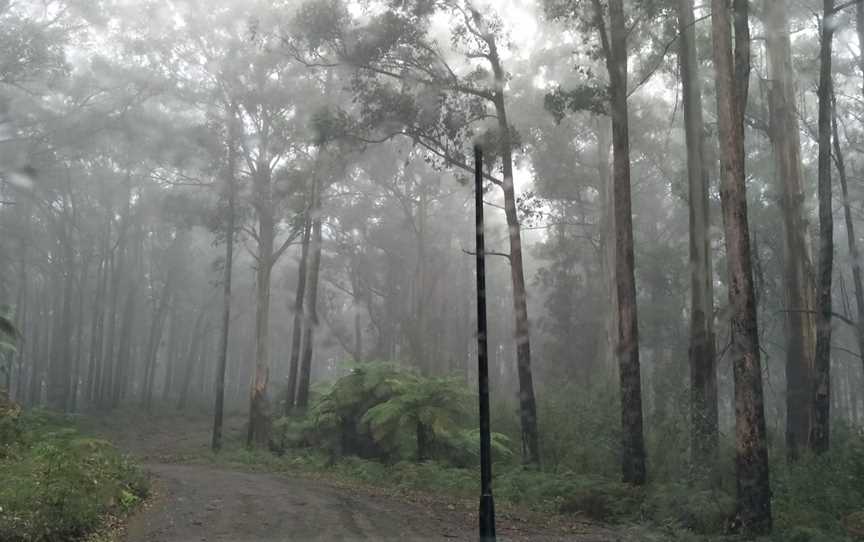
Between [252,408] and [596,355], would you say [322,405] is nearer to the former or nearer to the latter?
[252,408]

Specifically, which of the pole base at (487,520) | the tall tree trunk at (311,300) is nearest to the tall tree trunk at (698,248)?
the pole base at (487,520)

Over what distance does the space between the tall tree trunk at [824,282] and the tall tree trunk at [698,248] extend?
197cm

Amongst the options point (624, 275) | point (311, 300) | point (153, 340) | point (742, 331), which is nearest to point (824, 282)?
point (624, 275)

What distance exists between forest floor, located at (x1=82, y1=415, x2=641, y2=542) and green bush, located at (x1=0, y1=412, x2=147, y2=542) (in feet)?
1.65

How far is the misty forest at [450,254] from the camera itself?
454 inches

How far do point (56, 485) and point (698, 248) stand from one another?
1347 centimetres

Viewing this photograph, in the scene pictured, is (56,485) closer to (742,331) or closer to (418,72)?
(742,331)

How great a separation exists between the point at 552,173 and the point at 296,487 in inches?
849

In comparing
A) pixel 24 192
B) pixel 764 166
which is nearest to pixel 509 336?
pixel 764 166

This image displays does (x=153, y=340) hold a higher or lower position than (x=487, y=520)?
higher

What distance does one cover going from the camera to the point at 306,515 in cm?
1142

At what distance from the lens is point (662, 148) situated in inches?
1240

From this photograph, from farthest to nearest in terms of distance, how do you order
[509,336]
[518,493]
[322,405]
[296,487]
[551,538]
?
[509,336] → [322,405] → [296,487] → [518,493] → [551,538]

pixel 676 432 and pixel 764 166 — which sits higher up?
pixel 764 166
